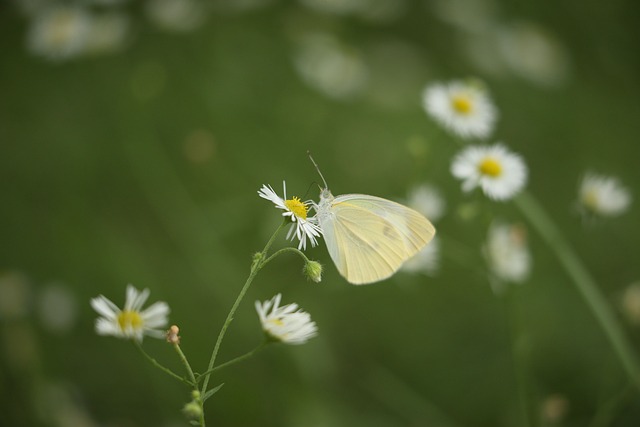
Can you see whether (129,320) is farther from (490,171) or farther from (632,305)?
(632,305)

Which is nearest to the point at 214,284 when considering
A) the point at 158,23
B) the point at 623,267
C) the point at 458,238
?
the point at 458,238

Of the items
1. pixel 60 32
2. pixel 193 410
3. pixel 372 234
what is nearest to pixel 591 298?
pixel 372 234

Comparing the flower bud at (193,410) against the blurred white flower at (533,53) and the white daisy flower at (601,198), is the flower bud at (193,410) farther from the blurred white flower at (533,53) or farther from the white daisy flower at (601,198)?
the blurred white flower at (533,53)

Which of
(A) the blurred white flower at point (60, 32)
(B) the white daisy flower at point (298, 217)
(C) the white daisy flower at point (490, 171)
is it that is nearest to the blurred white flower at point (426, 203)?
(C) the white daisy flower at point (490, 171)

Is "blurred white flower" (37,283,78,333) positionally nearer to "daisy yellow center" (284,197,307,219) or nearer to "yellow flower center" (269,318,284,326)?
"daisy yellow center" (284,197,307,219)

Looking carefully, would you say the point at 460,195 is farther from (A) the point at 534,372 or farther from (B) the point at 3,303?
(B) the point at 3,303
